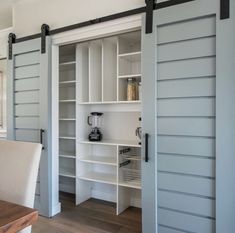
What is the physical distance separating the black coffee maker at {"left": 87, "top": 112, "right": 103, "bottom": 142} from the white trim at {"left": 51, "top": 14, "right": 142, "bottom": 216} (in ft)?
1.68

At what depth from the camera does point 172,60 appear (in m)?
1.87

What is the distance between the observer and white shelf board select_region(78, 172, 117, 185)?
2874 mm

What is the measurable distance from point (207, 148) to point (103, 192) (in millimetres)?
1973

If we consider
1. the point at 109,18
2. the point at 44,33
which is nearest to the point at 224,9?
the point at 109,18

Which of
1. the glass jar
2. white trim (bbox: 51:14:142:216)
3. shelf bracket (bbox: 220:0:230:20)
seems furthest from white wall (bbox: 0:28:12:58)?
shelf bracket (bbox: 220:0:230:20)

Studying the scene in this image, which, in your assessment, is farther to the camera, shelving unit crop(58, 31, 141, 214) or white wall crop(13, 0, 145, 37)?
shelving unit crop(58, 31, 141, 214)

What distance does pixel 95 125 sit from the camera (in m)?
3.21

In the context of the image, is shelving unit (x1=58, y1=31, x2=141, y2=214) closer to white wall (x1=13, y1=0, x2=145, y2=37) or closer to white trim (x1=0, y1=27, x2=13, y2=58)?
white wall (x1=13, y1=0, x2=145, y2=37)

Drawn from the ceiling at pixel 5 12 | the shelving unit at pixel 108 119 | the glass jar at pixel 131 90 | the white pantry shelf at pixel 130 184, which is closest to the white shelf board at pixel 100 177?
the shelving unit at pixel 108 119

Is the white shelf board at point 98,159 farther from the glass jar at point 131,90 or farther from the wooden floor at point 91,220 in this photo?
the glass jar at point 131,90

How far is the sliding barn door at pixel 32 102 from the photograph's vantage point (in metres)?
2.65

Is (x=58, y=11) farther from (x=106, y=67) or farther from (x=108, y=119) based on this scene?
(x=108, y=119)

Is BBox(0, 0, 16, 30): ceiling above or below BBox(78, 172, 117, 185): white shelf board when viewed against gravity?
above

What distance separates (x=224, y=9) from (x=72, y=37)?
1531mm
